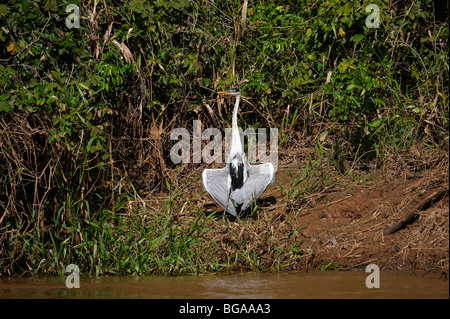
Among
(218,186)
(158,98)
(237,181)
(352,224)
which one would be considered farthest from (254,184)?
(158,98)

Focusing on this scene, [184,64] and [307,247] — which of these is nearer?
[307,247]

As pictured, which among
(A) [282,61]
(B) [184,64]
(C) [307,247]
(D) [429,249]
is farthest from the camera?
(A) [282,61]

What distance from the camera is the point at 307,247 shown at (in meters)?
5.36

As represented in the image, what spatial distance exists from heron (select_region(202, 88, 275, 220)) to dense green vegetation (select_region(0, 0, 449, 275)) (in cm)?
31

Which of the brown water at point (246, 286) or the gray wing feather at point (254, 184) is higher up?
the gray wing feather at point (254, 184)

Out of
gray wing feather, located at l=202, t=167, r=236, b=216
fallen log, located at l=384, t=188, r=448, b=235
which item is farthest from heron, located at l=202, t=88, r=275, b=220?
fallen log, located at l=384, t=188, r=448, b=235

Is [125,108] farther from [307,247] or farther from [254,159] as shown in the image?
[307,247]

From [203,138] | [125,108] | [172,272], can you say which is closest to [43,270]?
[172,272]

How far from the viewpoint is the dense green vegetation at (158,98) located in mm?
5234

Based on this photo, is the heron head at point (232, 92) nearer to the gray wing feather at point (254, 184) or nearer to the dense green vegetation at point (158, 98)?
the dense green vegetation at point (158, 98)

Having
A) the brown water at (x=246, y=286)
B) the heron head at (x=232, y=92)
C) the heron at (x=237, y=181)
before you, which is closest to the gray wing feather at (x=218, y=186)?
the heron at (x=237, y=181)

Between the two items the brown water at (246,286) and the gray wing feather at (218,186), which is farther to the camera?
the gray wing feather at (218,186)

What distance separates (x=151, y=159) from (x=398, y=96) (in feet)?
9.42

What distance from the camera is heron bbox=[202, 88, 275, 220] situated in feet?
19.2
